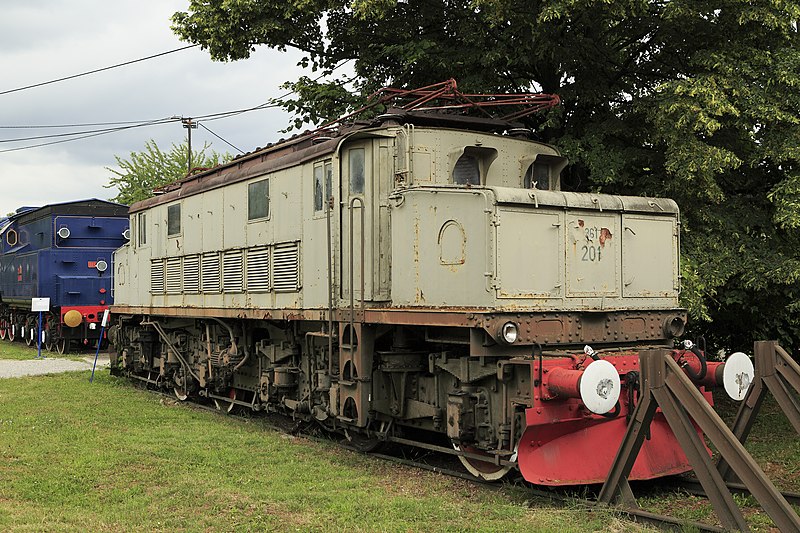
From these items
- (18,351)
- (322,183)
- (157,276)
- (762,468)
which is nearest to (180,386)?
(157,276)

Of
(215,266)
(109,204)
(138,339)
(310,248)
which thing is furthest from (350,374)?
(109,204)

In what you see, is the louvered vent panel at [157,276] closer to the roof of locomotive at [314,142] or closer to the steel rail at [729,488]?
the roof of locomotive at [314,142]

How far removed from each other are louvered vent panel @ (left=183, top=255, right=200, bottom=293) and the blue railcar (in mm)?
10945

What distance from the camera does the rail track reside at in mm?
7168

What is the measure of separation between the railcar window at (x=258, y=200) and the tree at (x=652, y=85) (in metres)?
2.39

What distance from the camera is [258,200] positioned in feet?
40.1

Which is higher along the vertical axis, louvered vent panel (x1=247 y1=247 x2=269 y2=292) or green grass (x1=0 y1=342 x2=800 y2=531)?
louvered vent panel (x1=247 y1=247 x2=269 y2=292)

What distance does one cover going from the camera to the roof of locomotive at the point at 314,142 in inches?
384

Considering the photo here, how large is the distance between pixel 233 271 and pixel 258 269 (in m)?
0.93

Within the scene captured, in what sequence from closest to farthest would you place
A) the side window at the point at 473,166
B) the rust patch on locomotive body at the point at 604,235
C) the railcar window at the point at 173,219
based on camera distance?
the rust patch on locomotive body at the point at 604,235, the side window at the point at 473,166, the railcar window at the point at 173,219

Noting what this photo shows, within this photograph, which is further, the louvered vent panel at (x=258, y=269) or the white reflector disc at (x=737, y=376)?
the louvered vent panel at (x=258, y=269)

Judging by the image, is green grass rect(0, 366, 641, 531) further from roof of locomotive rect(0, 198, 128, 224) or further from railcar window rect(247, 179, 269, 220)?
roof of locomotive rect(0, 198, 128, 224)

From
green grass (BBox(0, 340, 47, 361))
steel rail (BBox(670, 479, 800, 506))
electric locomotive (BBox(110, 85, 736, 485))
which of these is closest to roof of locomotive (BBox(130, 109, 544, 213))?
electric locomotive (BBox(110, 85, 736, 485))

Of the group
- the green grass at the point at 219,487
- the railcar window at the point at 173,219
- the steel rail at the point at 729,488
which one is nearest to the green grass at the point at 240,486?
the green grass at the point at 219,487
